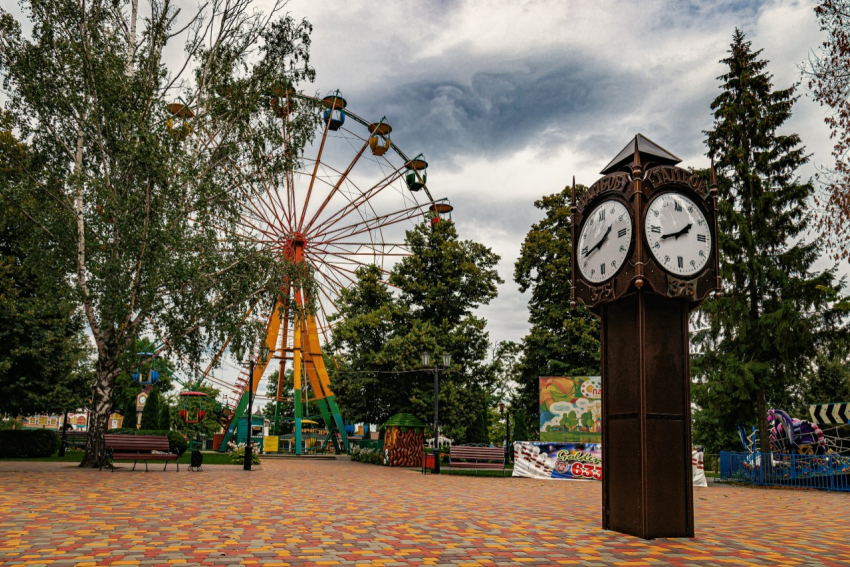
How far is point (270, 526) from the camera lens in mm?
7871

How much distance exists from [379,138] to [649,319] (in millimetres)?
24311

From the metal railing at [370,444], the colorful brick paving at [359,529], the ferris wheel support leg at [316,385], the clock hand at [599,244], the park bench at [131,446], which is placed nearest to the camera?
the colorful brick paving at [359,529]

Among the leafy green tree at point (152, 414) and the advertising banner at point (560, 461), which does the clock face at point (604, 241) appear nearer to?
the advertising banner at point (560, 461)

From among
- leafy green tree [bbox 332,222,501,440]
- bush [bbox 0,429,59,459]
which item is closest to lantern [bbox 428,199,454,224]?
leafy green tree [bbox 332,222,501,440]

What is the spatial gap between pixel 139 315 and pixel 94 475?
427cm

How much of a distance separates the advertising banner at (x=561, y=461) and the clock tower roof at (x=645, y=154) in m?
14.1

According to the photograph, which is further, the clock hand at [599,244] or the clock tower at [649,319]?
the clock hand at [599,244]

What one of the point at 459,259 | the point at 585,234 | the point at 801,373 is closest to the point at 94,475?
the point at 585,234

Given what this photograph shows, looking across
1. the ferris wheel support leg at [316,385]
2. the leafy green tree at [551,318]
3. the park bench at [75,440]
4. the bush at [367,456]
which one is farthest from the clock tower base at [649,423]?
the park bench at [75,440]

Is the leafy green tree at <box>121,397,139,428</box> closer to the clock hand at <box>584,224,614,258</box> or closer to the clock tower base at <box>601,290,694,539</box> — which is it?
the clock hand at <box>584,224,614,258</box>

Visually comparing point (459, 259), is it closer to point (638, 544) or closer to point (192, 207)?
point (192, 207)

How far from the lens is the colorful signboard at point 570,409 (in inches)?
896

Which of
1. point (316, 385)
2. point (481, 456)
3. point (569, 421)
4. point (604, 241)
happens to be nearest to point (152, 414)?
point (316, 385)

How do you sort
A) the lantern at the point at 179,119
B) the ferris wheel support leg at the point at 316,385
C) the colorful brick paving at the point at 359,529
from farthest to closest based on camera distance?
the ferris wheel support leg at the point at 316,385 → the lantern at the point at 179,119 → the colorful brick paving at the point at 359,529
